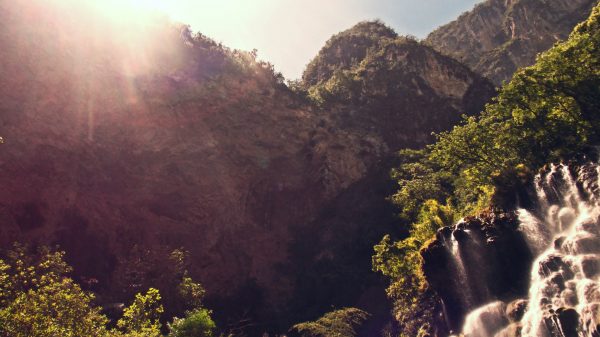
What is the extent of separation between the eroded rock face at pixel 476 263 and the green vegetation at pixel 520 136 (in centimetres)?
173

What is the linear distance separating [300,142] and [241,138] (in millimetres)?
6196

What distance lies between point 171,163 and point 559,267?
30.3m

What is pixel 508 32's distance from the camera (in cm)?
8569

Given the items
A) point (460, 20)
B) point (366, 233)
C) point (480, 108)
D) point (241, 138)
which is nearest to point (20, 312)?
point (241, 138)

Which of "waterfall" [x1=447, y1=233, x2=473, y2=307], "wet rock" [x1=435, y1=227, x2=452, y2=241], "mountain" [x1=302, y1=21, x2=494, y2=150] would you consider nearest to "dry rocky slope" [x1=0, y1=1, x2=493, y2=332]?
"mountain" [x1=302, y1=21, x2=494, y2=150]

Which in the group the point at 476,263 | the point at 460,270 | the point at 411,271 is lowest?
the point at 460,270

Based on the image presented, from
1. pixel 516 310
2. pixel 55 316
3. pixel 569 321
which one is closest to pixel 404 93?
pixel 516 310

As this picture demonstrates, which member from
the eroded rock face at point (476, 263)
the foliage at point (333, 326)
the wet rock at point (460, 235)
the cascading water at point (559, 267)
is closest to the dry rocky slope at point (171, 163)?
the foliage at point (333, 326)

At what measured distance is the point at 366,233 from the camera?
4372 centimetres

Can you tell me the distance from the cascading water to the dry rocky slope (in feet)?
63.1

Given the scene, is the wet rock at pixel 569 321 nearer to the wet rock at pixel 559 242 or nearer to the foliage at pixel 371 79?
the wet rock at pixel 559 242

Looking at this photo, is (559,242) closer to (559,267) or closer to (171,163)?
(559,267)

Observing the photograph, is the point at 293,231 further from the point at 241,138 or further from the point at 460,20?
the point at 460,20

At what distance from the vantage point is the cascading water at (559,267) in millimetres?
18531
